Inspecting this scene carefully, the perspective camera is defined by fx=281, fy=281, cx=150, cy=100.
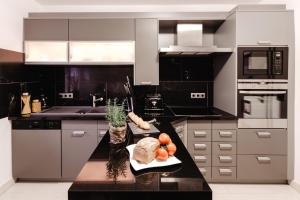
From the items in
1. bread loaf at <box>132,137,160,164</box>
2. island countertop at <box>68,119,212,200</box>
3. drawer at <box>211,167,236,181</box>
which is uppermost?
bread loaf at <box>132,137,160,164</box>

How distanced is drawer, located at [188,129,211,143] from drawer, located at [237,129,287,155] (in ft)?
1.22

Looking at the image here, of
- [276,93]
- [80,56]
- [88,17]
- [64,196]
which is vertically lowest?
[64,196]

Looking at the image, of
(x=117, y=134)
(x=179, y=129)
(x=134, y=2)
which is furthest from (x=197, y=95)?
(x=117, y=134)

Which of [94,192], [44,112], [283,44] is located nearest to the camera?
[94,192]

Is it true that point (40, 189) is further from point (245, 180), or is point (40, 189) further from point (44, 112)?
point (245, 180)

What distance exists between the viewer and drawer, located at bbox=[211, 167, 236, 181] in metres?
3.41

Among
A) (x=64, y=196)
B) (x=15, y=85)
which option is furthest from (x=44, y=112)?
(x=64, y=196)

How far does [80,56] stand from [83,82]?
52 cm

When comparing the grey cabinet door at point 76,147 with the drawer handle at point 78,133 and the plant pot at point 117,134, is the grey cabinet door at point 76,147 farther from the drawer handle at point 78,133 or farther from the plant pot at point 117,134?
the plant pot at point 117,134

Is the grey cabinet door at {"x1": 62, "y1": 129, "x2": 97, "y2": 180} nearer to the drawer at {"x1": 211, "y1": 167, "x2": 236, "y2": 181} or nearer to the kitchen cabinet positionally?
the kitchen cabinet

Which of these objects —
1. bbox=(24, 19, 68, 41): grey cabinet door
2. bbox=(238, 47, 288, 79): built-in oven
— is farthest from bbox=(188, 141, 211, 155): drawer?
bbox=(24, 19, 68, 41): grey cabinet door

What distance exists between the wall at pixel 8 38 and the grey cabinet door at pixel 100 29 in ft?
2.04

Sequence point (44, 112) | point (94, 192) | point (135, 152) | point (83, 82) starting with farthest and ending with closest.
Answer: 1. point (83, 82)
2. point (44, 112)
3. point (135, 152)
4. point (94, 192)

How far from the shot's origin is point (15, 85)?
11.1 ft
